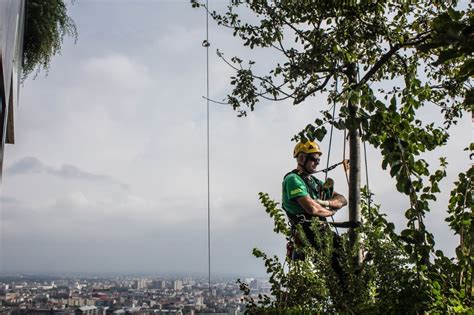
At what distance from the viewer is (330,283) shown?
1.71 metres

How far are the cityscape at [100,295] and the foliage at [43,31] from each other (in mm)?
1892

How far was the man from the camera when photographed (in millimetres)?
2967

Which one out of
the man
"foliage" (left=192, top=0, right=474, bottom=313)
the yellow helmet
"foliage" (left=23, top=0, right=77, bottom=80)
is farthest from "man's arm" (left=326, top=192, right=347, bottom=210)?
"foliage" (left=23, top=0, right=77, bottom=80)

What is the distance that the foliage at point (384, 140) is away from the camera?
49.4 inches

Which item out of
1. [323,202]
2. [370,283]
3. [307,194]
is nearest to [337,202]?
[323,202]

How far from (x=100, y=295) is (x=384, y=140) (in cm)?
342

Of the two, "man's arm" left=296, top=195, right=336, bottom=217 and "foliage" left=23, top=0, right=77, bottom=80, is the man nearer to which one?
"man's arm" left=296, top=195, right=336, bottom=217

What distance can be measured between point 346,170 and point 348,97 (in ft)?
6.07

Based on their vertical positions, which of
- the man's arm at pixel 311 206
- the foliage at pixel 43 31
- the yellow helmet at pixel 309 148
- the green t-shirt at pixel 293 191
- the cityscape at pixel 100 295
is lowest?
the cityscape at pixel 100 295

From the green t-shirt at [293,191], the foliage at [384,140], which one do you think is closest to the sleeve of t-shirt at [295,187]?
the green t-shirt at [293,191]

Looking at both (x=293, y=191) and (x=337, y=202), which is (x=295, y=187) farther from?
(x=337, y=202)

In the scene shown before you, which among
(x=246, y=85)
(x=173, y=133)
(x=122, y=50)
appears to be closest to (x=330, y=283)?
(x=246, y=85)

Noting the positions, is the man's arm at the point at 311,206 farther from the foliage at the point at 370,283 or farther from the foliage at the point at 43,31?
the foliage at the point at 43,31

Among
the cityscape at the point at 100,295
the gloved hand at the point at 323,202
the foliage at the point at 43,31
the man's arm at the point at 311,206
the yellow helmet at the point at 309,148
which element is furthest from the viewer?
the foliage at the point at 43,31
